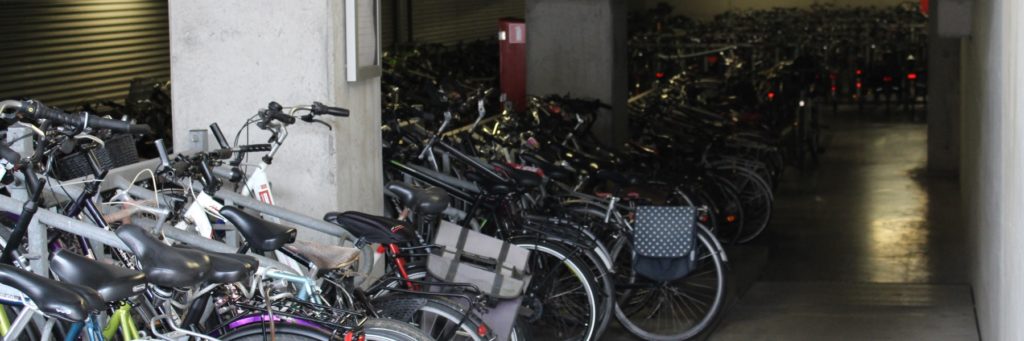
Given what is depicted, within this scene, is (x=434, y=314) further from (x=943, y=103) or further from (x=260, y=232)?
(x=943, y=103)

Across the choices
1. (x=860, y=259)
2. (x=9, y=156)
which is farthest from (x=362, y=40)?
(x=860, y=259)

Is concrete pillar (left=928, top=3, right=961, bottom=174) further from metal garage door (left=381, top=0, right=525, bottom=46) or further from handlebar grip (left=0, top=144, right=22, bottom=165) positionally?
handlebar grip (left=0, top=144, right=22, bottom=165)

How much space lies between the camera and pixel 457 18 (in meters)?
23.2

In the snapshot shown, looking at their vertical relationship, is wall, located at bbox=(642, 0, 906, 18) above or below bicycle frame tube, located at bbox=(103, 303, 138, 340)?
above

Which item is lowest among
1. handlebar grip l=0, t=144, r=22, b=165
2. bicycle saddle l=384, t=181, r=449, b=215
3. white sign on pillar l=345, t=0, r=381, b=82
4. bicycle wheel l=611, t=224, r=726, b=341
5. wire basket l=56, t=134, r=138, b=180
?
bicycle wheel l=611, t=224, r=726, b=341

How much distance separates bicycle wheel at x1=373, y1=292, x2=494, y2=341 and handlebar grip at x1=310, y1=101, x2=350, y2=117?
0.91 meters

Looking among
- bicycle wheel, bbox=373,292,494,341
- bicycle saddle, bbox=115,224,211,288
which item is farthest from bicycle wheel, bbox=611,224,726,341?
bicycle saddle, bbox=115,224,211,288

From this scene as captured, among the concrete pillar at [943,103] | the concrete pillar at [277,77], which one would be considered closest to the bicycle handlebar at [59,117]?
the concrete pillar at [277,77]

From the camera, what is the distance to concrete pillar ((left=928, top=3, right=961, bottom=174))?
14.4m

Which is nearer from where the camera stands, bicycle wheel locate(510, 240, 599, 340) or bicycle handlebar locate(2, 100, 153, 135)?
bicycle handlebar locate(2, 100, 153, 135)

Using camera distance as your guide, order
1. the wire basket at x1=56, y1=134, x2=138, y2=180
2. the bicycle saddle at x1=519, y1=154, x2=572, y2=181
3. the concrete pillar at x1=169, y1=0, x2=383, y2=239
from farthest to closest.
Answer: the bicycle saddle at x1=519, y1=154, x2=572, y2=181
the concrete pillar at x1=169, y1=0, x2=383, y2=239
the wire basket at x1=56, y1=134, x2=138, y2=180

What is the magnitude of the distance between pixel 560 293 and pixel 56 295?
10.5 feet

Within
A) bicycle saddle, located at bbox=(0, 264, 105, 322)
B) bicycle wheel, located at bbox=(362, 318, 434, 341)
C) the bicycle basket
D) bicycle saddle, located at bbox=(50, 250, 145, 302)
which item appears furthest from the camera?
the bicycle basket

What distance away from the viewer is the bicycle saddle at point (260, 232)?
3.52 metres
